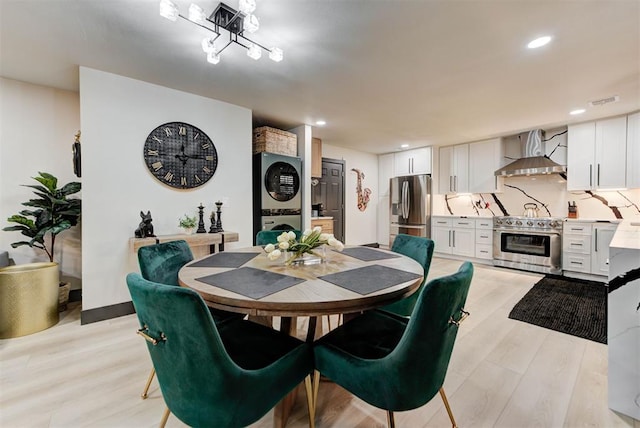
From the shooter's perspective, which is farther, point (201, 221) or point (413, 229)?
point (413, 229)

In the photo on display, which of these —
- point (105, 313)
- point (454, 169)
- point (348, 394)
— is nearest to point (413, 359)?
point (348, 394)

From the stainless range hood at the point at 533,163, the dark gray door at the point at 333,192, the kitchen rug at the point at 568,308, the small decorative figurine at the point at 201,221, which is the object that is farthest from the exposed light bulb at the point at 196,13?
the stainless range hood at the point at 533,163

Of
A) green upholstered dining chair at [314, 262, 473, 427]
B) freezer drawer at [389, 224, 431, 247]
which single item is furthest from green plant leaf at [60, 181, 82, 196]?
freezer drawer at [389, 224, 431, 247]

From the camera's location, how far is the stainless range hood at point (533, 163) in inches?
166

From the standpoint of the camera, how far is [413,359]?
0.93 meters

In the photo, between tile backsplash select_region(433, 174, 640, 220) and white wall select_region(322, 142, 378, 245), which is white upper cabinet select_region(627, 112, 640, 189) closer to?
tile backsplash select_region(433, 174, 640, 220)

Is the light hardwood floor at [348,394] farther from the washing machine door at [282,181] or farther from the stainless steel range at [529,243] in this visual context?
the stainless steel range at [529,243]

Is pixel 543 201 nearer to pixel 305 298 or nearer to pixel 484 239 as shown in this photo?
pixel 484 239

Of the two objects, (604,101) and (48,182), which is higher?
(604,101)

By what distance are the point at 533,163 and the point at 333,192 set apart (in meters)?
3.41

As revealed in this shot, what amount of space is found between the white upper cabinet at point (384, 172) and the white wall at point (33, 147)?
5542 mm

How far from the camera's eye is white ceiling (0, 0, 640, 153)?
1.69m

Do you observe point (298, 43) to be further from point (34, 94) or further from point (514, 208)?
point (514, 208)

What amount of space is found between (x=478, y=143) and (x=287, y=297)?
5375 mm
